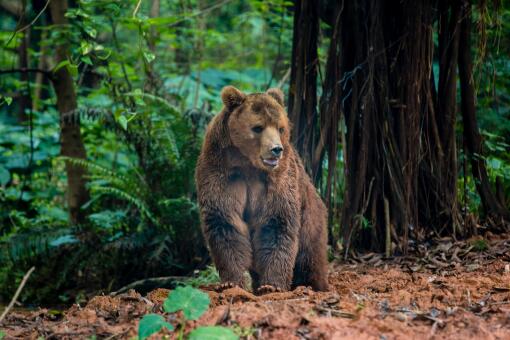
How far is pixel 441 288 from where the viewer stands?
457cm

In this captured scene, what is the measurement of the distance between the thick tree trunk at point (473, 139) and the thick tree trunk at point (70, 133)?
5127 millimetres

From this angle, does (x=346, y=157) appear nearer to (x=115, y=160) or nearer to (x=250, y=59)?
(x=115, y=160)

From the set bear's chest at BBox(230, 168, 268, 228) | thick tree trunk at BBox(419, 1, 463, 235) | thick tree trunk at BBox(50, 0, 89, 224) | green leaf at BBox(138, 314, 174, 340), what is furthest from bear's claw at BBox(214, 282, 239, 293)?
thick tree trunk at BBox(50, 0, 89, 224)

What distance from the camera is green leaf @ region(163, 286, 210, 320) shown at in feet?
10.4

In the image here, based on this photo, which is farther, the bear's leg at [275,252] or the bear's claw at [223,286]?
the bear's leg at [275,252]

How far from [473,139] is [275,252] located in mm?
2826

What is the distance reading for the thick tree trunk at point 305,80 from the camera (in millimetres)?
6793

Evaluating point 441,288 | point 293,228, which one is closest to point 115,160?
point 293,228

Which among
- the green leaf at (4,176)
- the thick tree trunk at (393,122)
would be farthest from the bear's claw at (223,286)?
the green leaf at (4,176)

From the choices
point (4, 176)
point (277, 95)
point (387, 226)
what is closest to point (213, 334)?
point (277, 95)

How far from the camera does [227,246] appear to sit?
520 cm

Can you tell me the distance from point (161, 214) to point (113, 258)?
2.78 ft

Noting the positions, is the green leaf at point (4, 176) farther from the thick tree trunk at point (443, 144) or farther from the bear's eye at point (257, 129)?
the thick tree trunk at point (443, 144)

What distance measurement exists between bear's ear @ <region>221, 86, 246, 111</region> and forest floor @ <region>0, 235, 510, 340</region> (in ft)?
5.39
